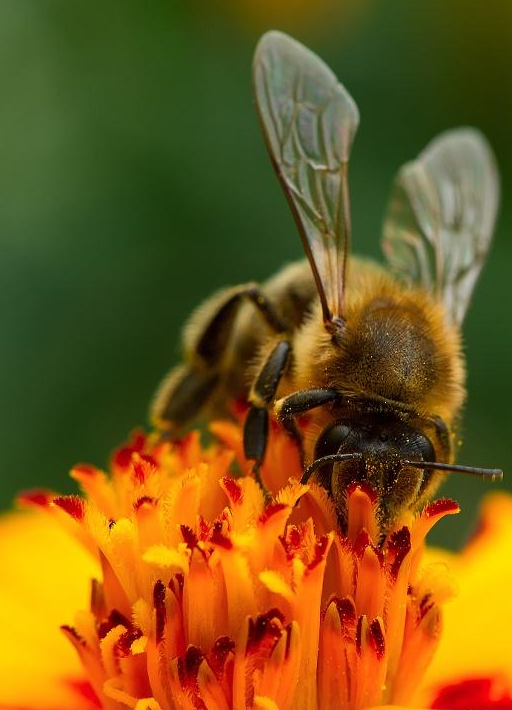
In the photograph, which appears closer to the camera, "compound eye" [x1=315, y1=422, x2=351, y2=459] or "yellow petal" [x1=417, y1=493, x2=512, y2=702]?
"compound eye" [x1=315, y1=422, x2=351, y2=459]

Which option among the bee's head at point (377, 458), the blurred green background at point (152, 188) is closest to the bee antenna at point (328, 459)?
the bee's head at point (377, 458)

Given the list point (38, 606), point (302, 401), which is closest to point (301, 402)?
point (302, 401)

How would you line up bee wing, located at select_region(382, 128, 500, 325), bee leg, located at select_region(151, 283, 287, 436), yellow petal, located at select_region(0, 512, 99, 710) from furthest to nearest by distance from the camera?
bee wing, located at select_region(382, 128, 500, 325)
bee leg, located at select_region(151, 283, 287, 436)
yellow petal, located at select_region(0, 512, 99, 710)

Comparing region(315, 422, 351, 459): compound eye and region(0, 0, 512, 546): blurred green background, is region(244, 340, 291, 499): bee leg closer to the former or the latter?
region(315, 422, 351, 459): compound eye

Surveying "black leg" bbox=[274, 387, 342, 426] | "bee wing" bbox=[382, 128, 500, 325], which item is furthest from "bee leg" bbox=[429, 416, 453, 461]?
"bee wing" bbox=[382, 128, 500, 325]

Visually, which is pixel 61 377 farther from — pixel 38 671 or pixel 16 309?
pixel 38 671

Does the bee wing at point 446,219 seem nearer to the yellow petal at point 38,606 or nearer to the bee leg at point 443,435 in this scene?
the bee leg at point 443,435

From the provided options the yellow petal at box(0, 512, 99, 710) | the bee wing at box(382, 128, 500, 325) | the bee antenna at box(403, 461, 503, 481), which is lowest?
the yellow petal at box(0, 512, 99, 710)
